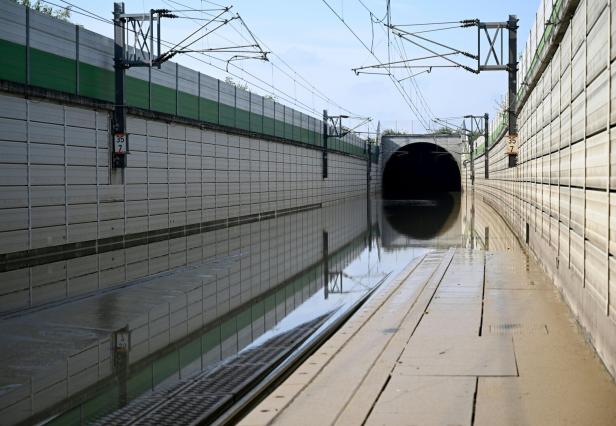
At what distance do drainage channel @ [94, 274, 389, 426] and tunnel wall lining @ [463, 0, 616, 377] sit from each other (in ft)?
9.88

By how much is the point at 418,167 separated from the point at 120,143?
81.8m

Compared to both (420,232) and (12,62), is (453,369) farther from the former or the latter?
(420,232)

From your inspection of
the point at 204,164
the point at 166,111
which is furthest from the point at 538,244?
the point at 204,164

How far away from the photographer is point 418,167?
100312mm

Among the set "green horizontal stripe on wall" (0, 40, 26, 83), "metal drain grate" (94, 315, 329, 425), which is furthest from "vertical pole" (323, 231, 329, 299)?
"green horizontal stripe on wall" (0, 40, 26, 83)

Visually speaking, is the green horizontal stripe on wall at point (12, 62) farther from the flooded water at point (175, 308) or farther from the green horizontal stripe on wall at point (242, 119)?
the green horizontal stripe on wall at point (242, 119)

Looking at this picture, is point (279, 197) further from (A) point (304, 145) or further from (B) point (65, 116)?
(B) point (65, 116)

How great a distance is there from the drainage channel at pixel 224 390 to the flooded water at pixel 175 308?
0.22 meters

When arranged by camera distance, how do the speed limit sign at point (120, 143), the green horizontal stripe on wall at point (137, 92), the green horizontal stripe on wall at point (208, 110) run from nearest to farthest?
1. the speed limit sign at point (120, 143)
2. the green horizontal stripe on wall at point (137, 92)
3. the green horizontal stripe on wall at point (208, 110)

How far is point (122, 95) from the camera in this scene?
21453 millimetres

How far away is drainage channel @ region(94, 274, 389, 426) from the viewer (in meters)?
6.02

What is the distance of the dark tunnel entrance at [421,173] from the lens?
96.5 meters

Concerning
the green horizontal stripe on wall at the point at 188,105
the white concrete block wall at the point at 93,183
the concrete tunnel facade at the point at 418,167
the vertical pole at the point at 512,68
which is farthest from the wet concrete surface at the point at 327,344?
the concrete tunnel facade at the point at 418,167

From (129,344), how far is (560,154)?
6.41m
